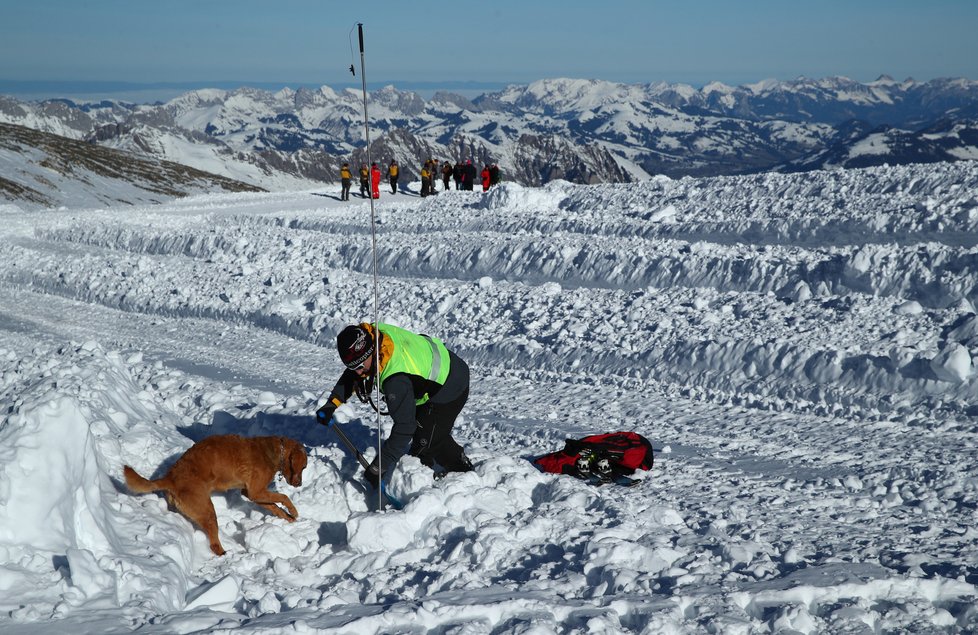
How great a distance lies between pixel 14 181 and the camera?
218ft

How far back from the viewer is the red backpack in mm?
6496

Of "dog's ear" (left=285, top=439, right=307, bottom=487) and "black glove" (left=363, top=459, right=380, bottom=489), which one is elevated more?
"dog's ear" (left=285, top=439, right=307, bottom=487)

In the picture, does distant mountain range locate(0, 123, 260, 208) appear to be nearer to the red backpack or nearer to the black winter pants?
the black winter pants

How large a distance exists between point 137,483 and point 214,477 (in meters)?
0.49

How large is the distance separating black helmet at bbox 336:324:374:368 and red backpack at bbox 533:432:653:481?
7.09ft

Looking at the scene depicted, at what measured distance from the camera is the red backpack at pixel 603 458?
256 inches

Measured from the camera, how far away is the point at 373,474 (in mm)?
5898

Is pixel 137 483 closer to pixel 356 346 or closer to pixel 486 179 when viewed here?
pixel 356 346

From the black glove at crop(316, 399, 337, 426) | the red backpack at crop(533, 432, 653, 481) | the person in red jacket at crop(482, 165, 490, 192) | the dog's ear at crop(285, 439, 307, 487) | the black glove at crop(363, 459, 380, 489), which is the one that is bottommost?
the red backpack at crop(533, 432, 653, 481)

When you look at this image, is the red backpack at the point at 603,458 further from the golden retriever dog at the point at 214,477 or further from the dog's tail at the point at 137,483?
the dog's tail at the point at 137,483

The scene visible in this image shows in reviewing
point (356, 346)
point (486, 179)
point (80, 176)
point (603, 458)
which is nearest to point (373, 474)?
point (356, 346)

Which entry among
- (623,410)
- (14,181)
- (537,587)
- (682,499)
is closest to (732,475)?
(682,499)

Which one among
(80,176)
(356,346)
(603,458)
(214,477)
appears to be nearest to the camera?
(214,477)

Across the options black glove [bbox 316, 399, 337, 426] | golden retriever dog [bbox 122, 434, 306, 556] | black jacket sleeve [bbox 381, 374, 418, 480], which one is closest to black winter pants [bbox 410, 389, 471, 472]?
black jacket sleeve [bbox 381, 374, 418, 480]
